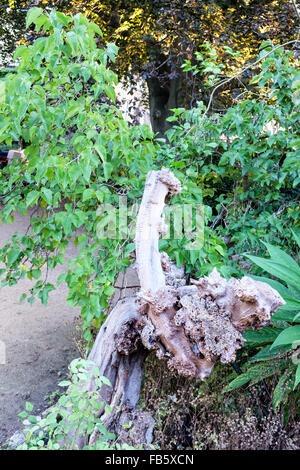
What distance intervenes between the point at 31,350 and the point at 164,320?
232 centimetres

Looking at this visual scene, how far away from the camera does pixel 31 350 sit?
4.01 m

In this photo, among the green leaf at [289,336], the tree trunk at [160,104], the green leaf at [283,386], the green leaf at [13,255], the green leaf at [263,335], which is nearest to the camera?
the green leaf at [289,336]

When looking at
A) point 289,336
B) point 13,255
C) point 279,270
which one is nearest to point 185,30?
point 13,255

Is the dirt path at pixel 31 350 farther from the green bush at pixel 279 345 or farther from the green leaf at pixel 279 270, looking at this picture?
the green leaf at pixel 279 270

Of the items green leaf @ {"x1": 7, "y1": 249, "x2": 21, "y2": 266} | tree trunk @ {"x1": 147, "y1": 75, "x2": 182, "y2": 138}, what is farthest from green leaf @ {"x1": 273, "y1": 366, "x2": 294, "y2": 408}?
tree trunk @ {"x1": 147, "y1": 75, "x2": 182, "y2": 138}

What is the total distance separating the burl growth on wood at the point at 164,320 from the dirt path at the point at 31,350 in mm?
1005

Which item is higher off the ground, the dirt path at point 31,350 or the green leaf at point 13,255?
the green leaf at point 13,255

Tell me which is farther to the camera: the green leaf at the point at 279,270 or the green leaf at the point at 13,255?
the green leaf at the point at 13,255

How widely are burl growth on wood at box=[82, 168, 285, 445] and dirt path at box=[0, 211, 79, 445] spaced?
101cm

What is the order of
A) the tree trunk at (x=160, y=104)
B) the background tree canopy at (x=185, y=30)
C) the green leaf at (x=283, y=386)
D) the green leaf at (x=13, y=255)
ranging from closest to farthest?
1. the green leaf at (x=283, y=386)
2. the green leaf at (x=13, y=255)
3. the background tree canopy at (x=185, y=30)
4. the tree trunk at (x=160, y=104)

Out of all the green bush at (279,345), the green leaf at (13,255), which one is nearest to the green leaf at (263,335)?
the green bush at (279,345)

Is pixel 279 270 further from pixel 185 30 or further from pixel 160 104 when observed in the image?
pixel 160 104

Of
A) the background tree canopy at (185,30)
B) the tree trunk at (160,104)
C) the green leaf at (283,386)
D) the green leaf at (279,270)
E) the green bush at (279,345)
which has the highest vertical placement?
the background tree canopy at (185,30)

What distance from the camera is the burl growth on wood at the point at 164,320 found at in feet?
6.51
